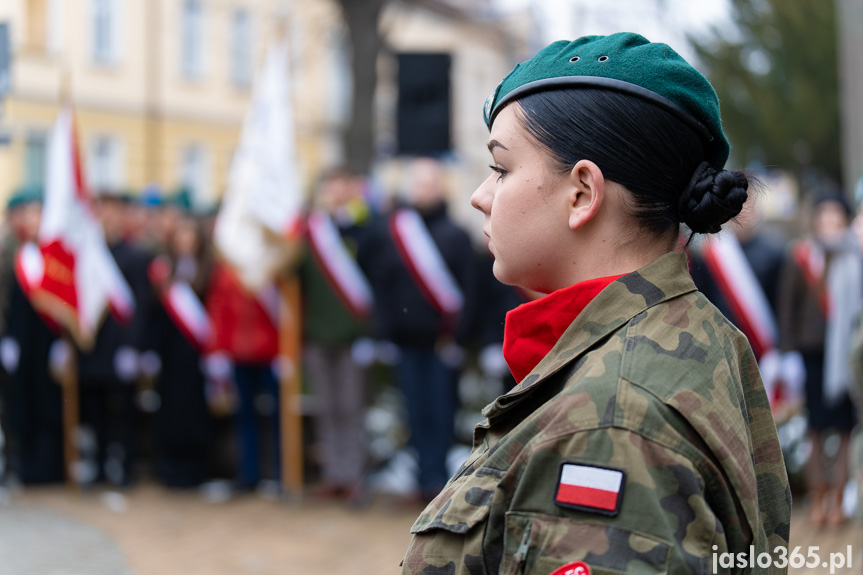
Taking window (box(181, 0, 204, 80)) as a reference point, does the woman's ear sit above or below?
below

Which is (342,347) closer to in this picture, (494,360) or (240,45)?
(494,360)

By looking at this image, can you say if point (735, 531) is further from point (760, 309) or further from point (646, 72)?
point (760, 309)

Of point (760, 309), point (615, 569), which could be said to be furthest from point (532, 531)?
point (760, 309)

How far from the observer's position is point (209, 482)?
7.59 m

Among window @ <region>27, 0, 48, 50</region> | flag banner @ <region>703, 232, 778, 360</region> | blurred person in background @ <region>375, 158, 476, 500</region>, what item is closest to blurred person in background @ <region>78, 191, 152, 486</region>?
blurred person in background @ <region>375, 158, 476, 500</region>

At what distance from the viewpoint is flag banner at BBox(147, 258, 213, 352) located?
296 inches

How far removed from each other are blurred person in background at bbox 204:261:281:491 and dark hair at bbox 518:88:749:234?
586 cm

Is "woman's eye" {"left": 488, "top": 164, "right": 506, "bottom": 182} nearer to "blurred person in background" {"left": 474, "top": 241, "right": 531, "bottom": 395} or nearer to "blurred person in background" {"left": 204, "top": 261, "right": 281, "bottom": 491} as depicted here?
"blurred person in background" {"left": 474, "top": 241, "right": 531, "bottom": 395}

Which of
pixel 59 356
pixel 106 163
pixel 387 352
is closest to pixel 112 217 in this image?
pixel 59 356

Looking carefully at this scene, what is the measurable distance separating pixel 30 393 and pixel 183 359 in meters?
1.18

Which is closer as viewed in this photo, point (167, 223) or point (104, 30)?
point (167, 223)

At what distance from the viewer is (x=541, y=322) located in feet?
4.85

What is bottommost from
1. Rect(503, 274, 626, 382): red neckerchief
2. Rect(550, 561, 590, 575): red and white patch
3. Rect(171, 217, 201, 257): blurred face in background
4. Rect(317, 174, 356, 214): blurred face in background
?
Rect(550, 561, 590, 575): red and white patch

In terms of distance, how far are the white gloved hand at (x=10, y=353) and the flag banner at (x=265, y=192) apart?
Result: 193cm
